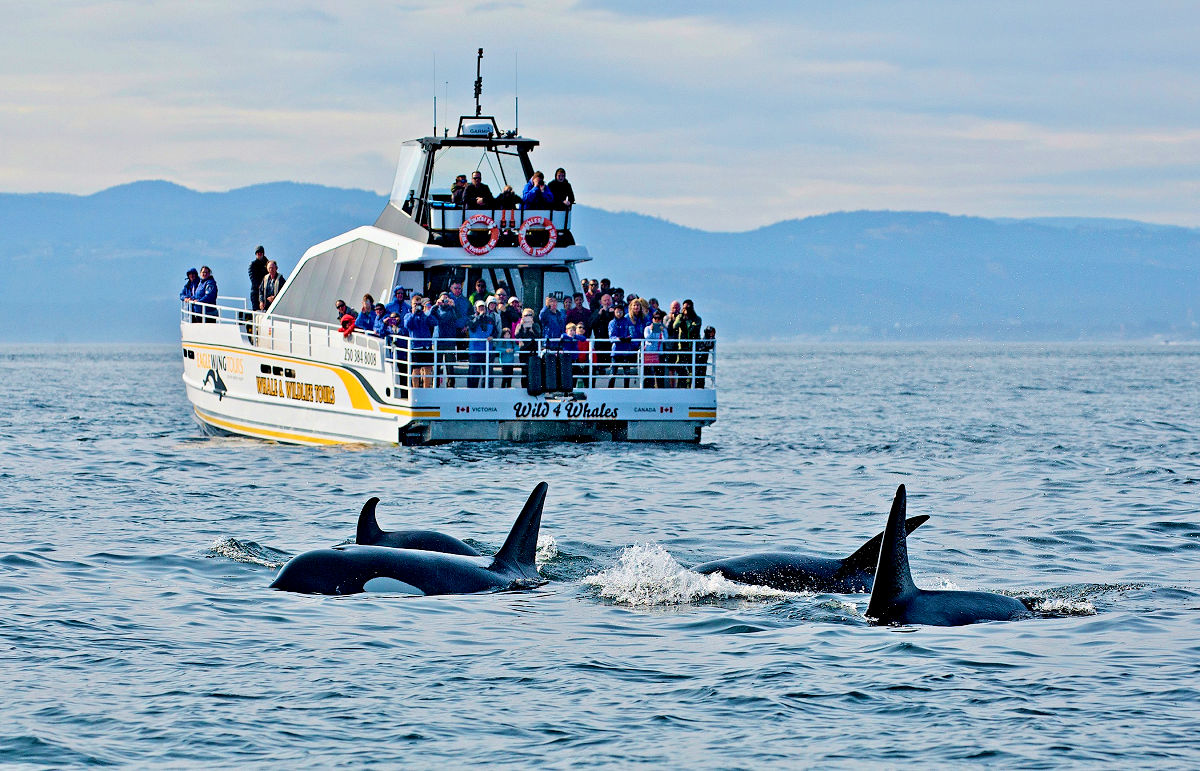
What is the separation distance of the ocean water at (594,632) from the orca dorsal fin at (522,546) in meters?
0.28

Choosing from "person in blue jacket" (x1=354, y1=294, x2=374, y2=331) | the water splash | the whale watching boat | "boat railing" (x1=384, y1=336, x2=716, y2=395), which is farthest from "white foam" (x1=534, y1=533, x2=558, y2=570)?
"person in blue jacket" (x1=354, y1=294, x2=374, y2=331)

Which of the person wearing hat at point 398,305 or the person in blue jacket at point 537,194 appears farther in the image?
the person in blue jacket at point 537,194

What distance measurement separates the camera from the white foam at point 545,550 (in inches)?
585

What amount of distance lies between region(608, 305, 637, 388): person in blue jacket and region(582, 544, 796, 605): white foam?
1342cm

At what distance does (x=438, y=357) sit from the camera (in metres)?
26.9

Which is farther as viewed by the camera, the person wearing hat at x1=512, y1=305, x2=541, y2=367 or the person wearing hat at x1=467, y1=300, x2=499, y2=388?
the person wearing hat at x1=467, y1=300, x2=499, y2=388

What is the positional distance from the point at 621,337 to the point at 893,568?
54.6ft

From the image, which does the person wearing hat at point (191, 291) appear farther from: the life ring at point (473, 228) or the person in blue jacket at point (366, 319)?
the life ring at point (473, 228)

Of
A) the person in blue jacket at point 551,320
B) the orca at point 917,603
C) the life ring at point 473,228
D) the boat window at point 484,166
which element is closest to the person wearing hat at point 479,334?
the person in blue jacket at point 551,320

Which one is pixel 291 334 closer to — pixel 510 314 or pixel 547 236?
pixel 510 314

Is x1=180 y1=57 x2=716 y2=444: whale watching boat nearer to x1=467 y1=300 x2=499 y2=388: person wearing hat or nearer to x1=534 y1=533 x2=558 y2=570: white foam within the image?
x1=467 y1=300 x2=499 y2=388: person wearing hat

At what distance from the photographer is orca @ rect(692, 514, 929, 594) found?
12719mm

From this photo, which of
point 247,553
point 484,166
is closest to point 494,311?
point 484,166

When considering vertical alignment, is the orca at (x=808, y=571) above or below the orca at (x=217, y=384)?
below
